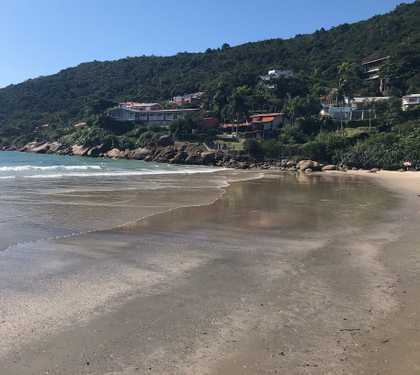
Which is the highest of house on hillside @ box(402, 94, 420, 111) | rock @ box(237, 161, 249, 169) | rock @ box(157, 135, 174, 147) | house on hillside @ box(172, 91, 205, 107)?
house on hillside @ box(172, 91, 205, 107)

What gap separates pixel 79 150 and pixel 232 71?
62037 millimetres

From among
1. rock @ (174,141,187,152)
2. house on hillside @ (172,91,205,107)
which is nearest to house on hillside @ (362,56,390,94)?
→ house on hillside @ (172,91,205,107)

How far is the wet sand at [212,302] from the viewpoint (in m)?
7.84

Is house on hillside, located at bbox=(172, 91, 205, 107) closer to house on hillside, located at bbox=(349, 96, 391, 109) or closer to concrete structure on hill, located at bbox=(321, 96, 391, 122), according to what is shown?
concrete structure on hill, located at bbox=(321, 96, 391, 122)

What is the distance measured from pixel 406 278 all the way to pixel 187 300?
19.0ft

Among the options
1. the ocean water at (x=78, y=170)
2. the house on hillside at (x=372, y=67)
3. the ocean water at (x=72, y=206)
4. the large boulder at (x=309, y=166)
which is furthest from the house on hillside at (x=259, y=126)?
the ocean water at (x=72, y=206)

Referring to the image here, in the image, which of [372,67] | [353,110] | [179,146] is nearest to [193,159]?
[179,146]

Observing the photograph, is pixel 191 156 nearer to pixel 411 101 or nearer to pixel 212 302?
pixel 411 101

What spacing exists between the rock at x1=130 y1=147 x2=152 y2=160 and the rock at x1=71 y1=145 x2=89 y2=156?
15.6 m

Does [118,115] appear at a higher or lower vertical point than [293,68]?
lower

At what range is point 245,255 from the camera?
14.8 metres

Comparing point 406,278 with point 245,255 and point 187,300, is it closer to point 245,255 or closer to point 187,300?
point 245,255

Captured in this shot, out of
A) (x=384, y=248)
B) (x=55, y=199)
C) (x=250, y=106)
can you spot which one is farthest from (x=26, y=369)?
(x=250, y=106)

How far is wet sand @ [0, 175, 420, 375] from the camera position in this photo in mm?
7836
